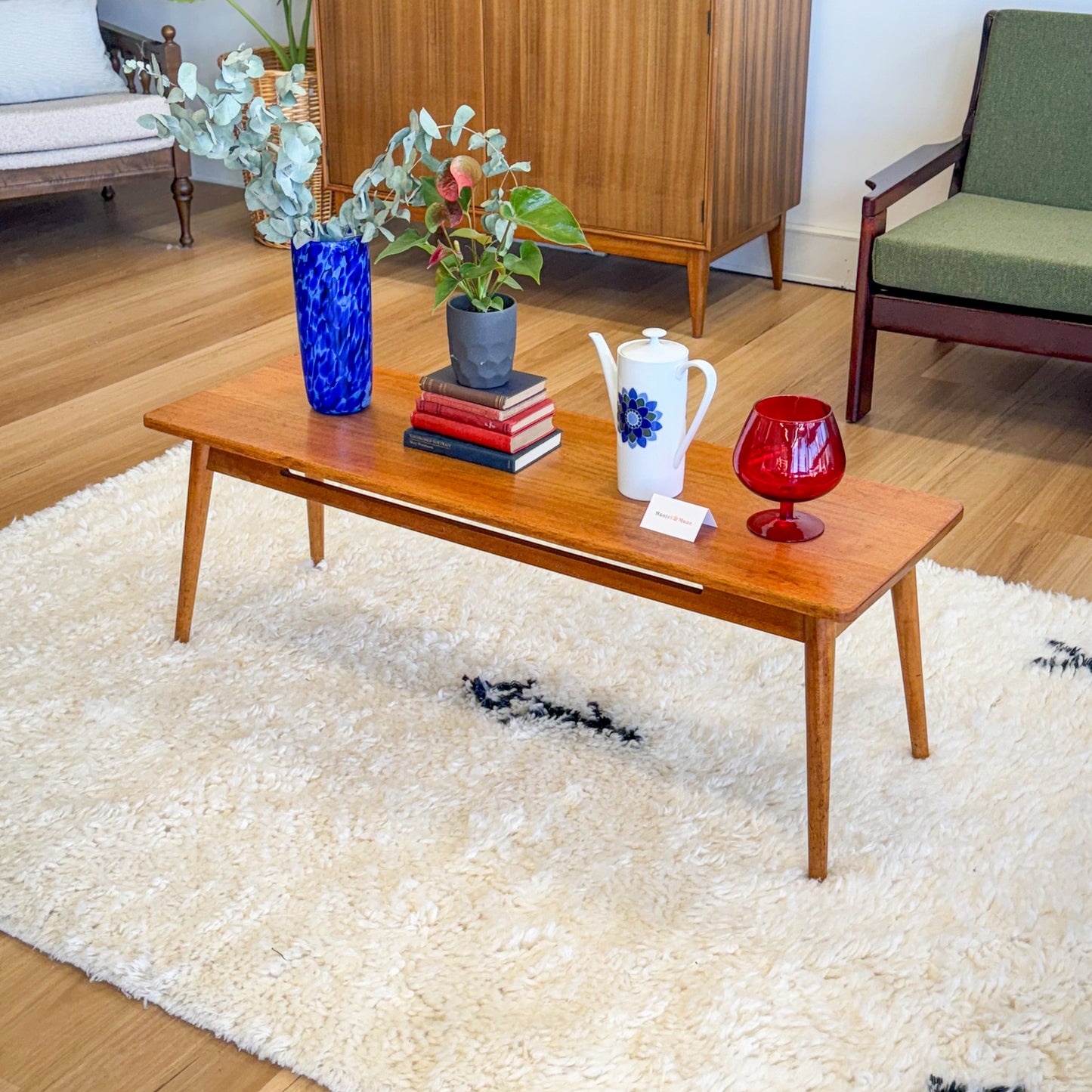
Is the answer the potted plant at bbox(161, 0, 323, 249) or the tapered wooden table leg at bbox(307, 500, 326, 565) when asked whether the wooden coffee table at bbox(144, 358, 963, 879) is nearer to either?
the tapered wooden table leg at bbox(307, 500, 326, 565)

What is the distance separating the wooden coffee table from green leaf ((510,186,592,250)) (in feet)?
1.03

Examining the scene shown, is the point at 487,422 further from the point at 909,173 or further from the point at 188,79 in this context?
the point at 909,173

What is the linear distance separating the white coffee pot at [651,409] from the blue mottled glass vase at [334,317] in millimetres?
423

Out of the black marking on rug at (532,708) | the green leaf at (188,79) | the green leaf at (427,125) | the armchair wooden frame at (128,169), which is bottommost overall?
the black marking on rug at (532,708)

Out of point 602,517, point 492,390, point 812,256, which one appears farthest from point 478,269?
point 812,256

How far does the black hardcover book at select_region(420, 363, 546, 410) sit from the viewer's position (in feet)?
6.26

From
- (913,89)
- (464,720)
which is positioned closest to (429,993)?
(464,720)

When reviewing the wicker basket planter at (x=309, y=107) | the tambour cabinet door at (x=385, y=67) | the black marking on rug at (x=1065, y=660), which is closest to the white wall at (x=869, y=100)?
the tambour cabinet door at (x=385, y=67)

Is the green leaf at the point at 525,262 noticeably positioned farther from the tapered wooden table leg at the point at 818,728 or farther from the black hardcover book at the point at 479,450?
the tapered wooden table leg at the point at 818,728

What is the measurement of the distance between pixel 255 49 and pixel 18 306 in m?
1.31

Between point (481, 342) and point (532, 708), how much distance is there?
581 mm

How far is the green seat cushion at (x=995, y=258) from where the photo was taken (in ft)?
9.16

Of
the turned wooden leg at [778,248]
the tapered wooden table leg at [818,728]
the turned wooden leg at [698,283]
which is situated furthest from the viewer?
the turned wooden leg at [778,248]

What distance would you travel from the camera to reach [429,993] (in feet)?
5.19
